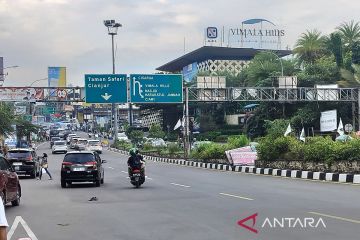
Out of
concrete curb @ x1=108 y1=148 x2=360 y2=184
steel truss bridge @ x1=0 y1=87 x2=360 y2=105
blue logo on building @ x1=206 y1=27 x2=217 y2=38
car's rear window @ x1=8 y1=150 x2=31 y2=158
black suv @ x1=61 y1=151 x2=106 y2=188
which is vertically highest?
blue logo on building @ x1=206 y1=27 x2=217 y2=38

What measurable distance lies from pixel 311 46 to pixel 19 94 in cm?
5188

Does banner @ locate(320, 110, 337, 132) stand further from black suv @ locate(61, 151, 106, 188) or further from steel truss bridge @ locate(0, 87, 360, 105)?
black suv @ locate(61, 151, 106, 188)

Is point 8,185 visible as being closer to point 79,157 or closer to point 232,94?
point 79,157

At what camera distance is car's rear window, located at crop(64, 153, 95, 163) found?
82.7 ft

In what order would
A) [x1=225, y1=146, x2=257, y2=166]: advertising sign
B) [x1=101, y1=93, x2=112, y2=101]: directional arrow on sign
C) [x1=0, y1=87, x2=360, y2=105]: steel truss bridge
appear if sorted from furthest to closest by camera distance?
[x1=0, y1=87, x2=360, y2=105]: steel truss bridge, [x1=101, y1=93, x2=112, y2=101]: directional arrow on sign, [x1=225, y1=146, x2=257, y2=166]: advertising sign

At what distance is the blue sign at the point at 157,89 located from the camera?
5088 cm

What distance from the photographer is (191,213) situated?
45.9ft

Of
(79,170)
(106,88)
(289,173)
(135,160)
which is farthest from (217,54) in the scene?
(135,160)

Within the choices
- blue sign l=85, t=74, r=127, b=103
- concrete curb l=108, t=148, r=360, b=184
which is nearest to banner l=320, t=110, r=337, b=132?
concrete curb l=108, t=148, r=360, b=184

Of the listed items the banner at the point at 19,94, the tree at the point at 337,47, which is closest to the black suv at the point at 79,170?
the banner at the point at 19,94

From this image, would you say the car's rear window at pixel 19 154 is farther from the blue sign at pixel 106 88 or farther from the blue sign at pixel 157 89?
the blue sign at pixel 157 89

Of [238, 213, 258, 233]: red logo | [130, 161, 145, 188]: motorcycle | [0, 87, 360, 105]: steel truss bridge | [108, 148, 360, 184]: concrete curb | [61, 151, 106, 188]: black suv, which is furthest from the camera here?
[0, 87, 360, 105]: steel truss bridge

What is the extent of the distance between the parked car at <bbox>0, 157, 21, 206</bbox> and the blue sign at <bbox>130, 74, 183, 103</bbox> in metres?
33.6

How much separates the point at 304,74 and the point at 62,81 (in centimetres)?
6349
